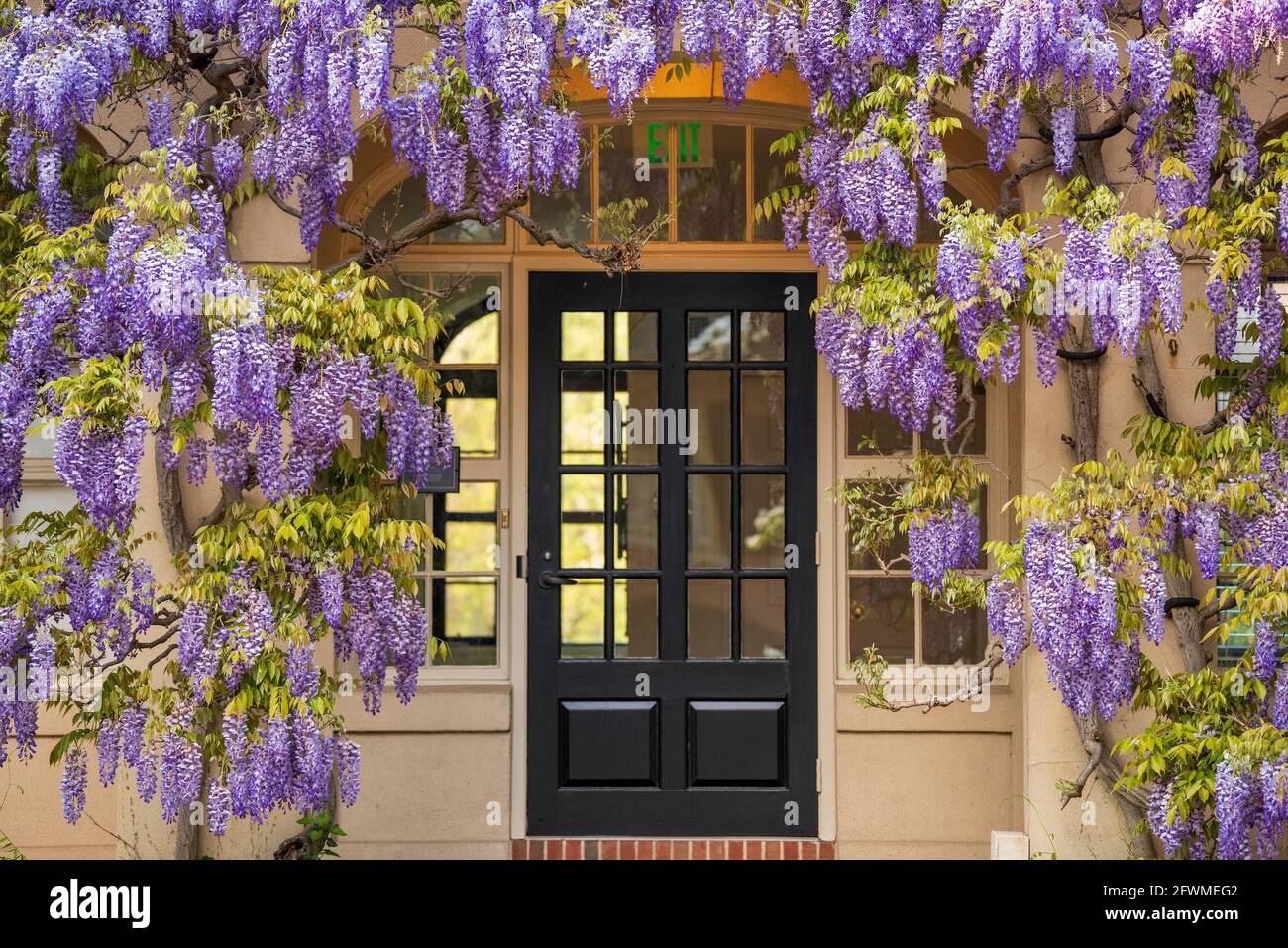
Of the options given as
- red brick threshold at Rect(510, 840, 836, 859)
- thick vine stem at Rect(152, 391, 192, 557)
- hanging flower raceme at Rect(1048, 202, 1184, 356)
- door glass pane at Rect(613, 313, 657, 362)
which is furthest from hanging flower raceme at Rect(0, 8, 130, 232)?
hanging flower raceme at Rect(1048, 202, 1184, 356)

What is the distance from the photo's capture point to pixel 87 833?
556 centimetres

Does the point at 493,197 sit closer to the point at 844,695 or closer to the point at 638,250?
the point at 638,250

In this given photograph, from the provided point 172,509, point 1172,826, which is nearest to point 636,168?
point 172,509

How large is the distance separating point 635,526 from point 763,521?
0.50 metres

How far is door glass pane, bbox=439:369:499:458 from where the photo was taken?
5.95 m

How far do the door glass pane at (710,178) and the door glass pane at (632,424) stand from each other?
0.63 metres

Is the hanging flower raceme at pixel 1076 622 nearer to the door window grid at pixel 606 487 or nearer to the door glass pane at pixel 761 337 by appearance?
the door glass pane at pixel 761 337

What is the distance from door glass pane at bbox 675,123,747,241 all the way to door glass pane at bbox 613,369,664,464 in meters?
0.63

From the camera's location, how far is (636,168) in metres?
6.00

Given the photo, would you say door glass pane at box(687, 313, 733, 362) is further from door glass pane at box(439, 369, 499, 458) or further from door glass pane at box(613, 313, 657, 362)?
door glass pane at box(439, 369, 499, 458)

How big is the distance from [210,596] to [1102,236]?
2.88 metres

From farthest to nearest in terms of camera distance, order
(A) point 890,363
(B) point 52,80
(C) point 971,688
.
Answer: (C) point 971,688
(A) point 890,363
(B) point 52,80

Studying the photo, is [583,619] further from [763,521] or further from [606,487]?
[763,521]

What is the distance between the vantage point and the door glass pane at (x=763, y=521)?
5.93 m
